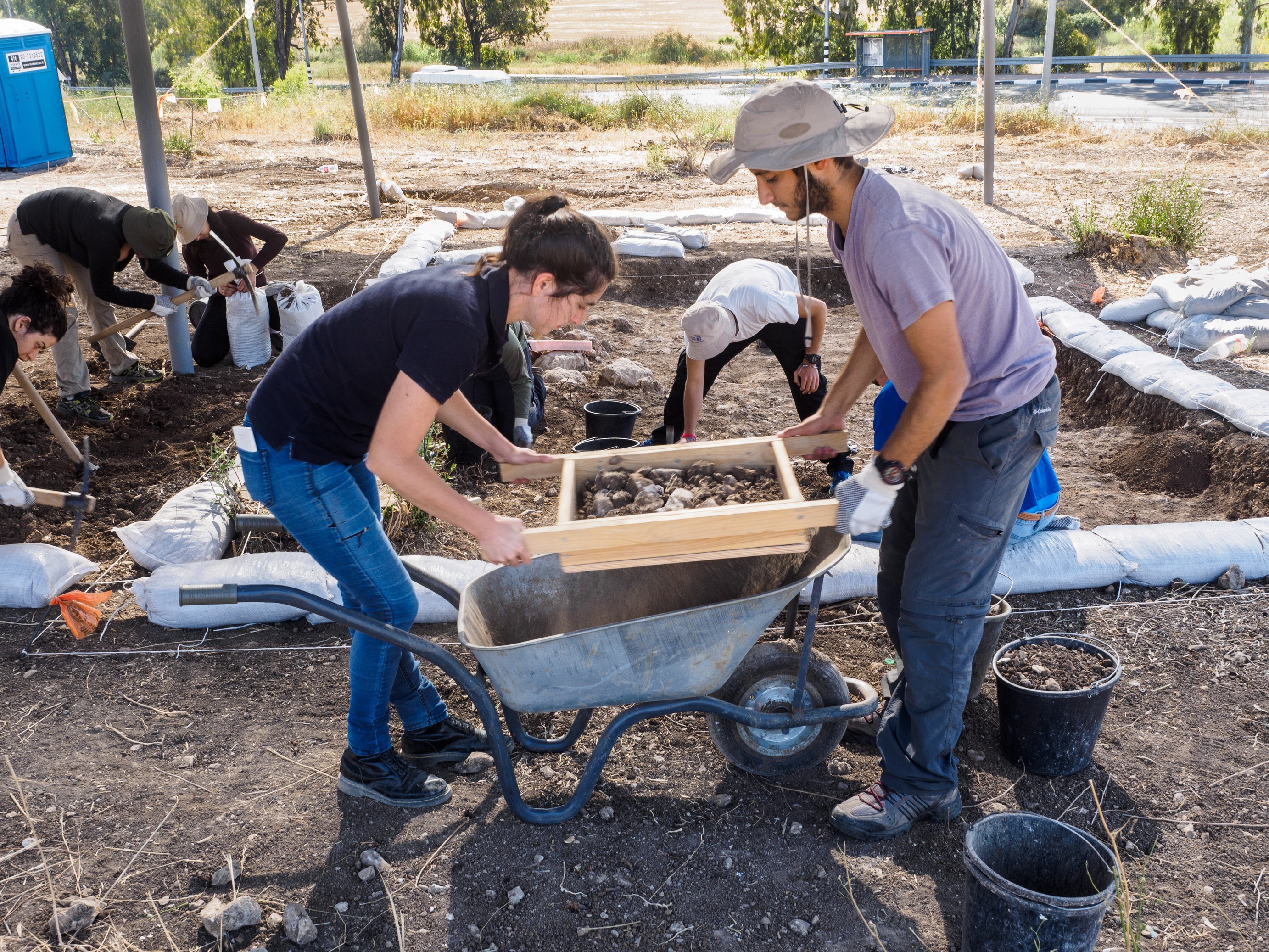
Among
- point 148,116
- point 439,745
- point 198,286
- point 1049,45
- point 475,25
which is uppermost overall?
point 475,25

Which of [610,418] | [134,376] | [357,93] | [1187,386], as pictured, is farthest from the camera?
[357,93]

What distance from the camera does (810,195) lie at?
223 centimetres

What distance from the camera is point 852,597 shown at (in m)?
3.64

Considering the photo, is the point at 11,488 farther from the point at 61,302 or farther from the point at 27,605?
the point at 61,302

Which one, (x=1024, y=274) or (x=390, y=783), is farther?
(x=1024, y=274)

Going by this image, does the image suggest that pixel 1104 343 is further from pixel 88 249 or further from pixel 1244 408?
pixel 88 249

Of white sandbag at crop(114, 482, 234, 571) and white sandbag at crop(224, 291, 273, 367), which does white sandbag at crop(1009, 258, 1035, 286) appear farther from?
white sandbag at crop(114, 482, 234, 571)

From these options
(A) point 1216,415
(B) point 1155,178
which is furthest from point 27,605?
(B) point 1155,178

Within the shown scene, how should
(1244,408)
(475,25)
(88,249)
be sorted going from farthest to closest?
(475,25) < (88,249) < (1244,408)

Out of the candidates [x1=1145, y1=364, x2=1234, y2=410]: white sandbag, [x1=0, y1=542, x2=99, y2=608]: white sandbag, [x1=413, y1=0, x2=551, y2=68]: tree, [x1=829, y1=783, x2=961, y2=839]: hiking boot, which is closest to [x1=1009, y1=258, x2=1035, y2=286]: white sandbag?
[x1=1145, y1=364, x2=1234, y2=410]: white sandbag

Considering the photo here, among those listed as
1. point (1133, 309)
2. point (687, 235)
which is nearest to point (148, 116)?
point (687, 235)

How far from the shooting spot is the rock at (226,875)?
2.45m

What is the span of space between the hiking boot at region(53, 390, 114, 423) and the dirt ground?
640 millimetres

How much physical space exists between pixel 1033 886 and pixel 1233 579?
200 centimetres
